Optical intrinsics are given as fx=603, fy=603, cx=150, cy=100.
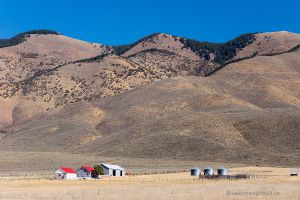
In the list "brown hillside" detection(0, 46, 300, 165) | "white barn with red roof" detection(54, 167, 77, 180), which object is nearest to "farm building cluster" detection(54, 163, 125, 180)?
"white barn with red roof" detection(54, 167, 77, 180)

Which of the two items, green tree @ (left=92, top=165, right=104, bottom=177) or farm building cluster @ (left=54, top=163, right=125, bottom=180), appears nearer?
farm building cluster @ (left=54, top=163, right=125, bottom=180)

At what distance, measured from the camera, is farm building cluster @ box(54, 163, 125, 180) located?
3275 inches

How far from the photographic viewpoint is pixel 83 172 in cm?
8731

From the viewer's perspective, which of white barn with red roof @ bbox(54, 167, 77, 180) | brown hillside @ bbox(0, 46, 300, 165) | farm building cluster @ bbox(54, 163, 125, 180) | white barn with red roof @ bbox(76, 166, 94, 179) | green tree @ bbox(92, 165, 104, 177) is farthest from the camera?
brown hillside @ bbox(0, 46, 300, 165)

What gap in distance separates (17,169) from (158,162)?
2749 centimetres

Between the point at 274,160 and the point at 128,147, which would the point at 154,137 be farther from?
the point at 274,160

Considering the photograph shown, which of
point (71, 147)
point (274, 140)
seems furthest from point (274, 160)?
point (71, 147)

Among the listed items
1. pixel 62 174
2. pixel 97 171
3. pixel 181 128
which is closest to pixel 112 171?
pixel 97 171

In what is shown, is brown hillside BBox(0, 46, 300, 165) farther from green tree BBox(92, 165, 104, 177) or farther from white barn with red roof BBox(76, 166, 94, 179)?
white barn with red roof BBox(76, 166, 94, 179)

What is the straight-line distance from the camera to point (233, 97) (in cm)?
18975

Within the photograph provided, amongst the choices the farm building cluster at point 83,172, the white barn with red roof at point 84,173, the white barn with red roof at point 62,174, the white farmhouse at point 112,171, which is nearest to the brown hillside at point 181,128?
the white farmhouse at point 112,171

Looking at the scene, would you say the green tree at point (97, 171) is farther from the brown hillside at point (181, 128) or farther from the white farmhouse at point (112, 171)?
the brown hillside at point (181, 128)

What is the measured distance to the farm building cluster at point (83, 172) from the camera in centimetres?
8319

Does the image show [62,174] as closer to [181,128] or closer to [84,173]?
[84,173]
